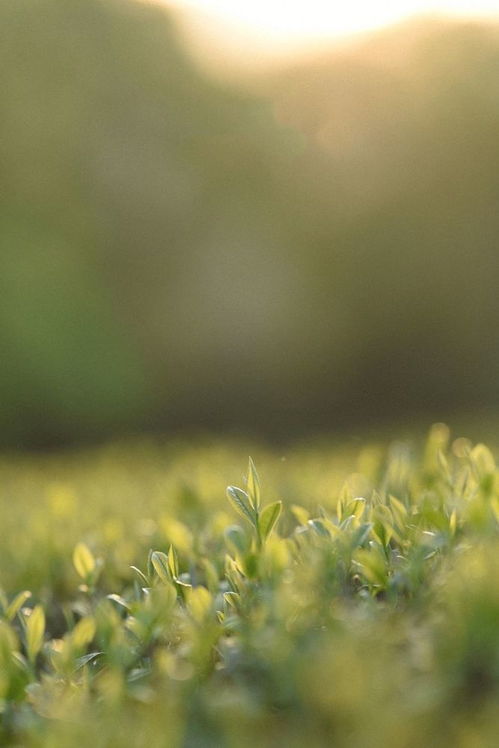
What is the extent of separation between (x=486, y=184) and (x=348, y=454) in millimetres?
6516

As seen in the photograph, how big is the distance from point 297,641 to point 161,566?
45cm

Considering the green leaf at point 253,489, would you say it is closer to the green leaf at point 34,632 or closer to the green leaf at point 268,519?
the green leaf at point 268,519

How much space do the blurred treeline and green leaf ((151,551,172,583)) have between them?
28.3ft

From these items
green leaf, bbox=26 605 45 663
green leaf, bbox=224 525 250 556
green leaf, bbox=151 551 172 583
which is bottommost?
green leaf, bbox=26 605 45 663

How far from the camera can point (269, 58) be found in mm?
10172

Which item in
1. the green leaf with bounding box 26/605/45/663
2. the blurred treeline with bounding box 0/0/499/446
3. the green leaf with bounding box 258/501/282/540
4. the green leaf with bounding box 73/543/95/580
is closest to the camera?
the green leaf with bounding box 26/605/45/663

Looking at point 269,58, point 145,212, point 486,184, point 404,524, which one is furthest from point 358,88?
point 404,524

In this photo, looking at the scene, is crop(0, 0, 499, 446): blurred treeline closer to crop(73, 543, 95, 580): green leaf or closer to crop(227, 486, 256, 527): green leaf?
crop(73, 543, 95, 580): green leaf

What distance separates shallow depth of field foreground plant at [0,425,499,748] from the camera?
1.12 meters

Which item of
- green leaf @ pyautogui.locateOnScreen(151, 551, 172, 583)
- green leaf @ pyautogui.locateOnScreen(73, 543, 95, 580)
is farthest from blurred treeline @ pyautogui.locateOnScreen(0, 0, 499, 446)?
green leaf @ pyautogui.locateOnScreen(151, 551, 172, 583)

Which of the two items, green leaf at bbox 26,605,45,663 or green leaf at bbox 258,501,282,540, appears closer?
green leaf at bbox 26,605,45,663

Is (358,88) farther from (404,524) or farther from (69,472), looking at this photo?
(404,524)

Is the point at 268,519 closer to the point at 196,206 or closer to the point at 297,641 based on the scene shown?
the point at 297,641

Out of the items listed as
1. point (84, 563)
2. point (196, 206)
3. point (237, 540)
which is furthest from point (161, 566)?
point (196, 206)
